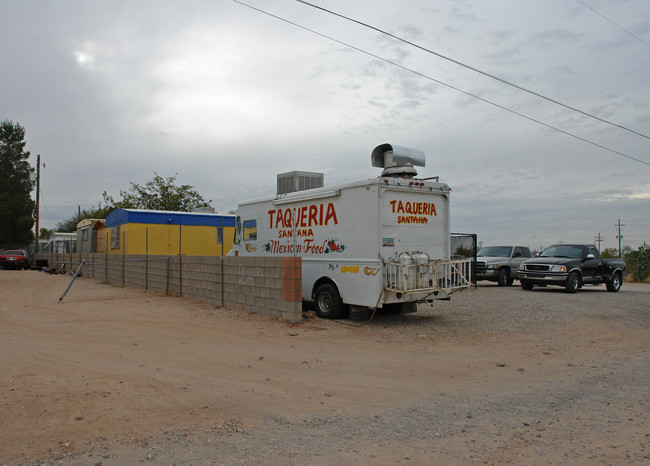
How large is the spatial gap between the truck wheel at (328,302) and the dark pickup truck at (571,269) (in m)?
10.2

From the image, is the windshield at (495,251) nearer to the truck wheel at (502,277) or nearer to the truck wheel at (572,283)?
the truck wheel at (502,277)

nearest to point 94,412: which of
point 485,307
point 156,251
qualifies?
point 485,307

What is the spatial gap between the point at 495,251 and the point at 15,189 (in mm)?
46982

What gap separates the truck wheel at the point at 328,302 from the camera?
1042 cm

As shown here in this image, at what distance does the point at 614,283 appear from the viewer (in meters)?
18.9

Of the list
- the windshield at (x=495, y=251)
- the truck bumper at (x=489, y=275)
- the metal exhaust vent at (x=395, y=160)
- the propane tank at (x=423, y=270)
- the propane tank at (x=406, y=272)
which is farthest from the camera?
the windshield at (x=495, y=251)

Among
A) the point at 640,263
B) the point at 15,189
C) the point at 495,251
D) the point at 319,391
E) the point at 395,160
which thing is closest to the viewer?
the point at 319,391

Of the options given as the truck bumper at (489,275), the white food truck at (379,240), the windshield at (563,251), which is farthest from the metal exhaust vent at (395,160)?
the truck bumper at (489,275)

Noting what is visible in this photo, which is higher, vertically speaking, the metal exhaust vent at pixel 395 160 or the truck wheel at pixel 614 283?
the metal exhaust vent at pixel 395 160

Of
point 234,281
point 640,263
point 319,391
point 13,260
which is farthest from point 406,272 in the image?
point 13,260

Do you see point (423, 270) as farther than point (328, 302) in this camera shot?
No

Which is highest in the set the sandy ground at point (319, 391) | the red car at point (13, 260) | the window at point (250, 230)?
the window at point (250, 230)

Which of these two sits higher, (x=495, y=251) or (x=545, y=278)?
(x=495, y=251)

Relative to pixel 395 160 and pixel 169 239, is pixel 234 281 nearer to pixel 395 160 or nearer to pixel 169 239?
pixel 395 160
